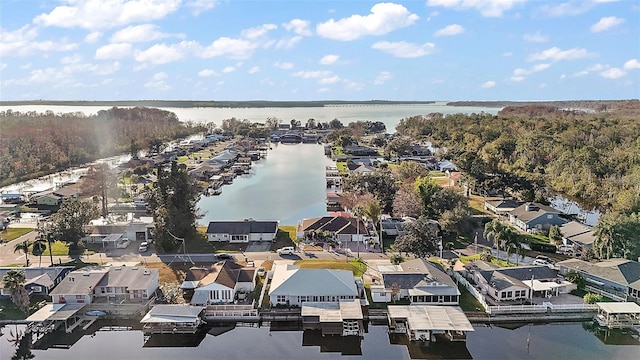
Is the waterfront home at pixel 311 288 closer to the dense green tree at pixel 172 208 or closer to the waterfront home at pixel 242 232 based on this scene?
the waterfront home at pixel 242 232

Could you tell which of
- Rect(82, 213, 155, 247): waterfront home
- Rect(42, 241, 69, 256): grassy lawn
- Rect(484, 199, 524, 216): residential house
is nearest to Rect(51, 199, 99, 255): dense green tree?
Rect(42, 241, 69, 256): grassy lawn

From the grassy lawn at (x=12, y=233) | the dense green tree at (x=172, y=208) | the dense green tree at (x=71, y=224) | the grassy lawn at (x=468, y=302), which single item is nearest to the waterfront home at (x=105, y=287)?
the dense green tree at (x=172, y=208)

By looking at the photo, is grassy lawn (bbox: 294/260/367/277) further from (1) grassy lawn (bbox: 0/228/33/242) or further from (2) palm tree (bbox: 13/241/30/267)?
(1) grassy lawn (bbox: 0/228/33/242)

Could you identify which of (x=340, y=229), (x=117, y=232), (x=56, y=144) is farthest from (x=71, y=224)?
(x=56, y=144)

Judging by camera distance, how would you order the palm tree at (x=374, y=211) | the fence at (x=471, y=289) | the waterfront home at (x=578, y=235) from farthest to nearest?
the palm tree at (x=374, y=211), the waterfront home at (x=578, y=235), the fence at (x=471, y=289)

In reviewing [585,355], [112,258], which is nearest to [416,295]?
[585,355]

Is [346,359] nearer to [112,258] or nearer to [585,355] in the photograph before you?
[585,355]
